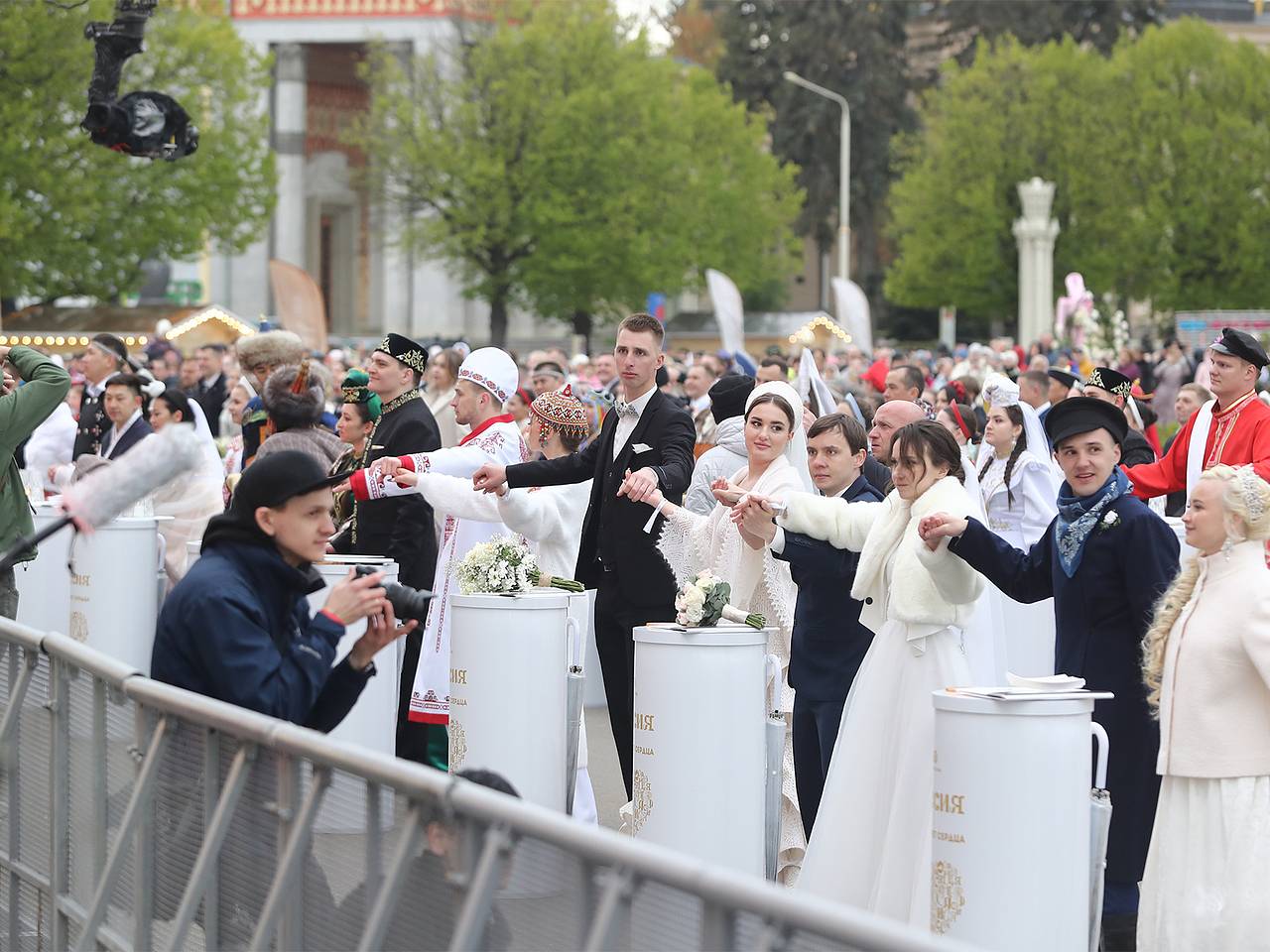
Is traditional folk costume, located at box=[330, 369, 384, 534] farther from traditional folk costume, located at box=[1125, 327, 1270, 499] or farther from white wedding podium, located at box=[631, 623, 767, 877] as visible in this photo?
traditional folk costume, located at box=[1125, 327, 1270, 499]

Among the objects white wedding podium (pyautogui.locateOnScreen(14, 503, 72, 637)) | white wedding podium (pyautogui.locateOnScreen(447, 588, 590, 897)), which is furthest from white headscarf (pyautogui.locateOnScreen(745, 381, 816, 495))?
white wedding podium (pyautogui.locateOnScreen(14, 503, 72, 637))

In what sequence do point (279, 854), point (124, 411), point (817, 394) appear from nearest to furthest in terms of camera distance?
point (279, 854)
point (817, 394)
point (124, 411)

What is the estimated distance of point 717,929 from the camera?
3.17 meters

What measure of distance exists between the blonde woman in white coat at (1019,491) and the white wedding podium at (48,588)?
18.1 ft

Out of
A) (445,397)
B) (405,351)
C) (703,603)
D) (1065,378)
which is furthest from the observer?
(1065,378)

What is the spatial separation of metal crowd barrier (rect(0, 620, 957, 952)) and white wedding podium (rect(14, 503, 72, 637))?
639 cm

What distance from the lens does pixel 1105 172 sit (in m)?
57.1

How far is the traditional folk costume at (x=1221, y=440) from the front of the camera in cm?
1095

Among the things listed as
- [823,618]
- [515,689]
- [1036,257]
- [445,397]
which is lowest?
[515,689]

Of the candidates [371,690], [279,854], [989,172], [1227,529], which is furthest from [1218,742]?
[989,172]

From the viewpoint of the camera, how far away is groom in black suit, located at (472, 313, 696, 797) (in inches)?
354

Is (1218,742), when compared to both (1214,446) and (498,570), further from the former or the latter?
(1214,446)

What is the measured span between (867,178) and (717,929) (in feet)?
243

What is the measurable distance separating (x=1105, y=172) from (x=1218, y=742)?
173 feet
